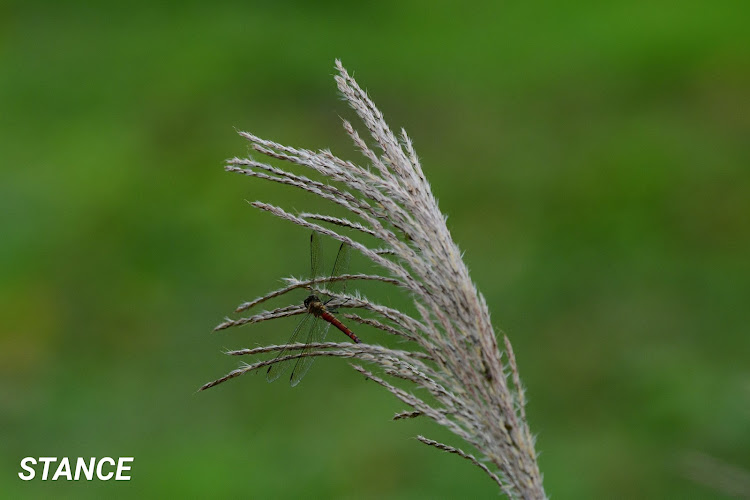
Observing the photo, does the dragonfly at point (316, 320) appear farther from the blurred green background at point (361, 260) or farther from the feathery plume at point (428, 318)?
the blurred green background at point (361, 260)

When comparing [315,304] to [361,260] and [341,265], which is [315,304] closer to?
[341,265]

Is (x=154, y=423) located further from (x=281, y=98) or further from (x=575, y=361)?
(x=281, y=98)

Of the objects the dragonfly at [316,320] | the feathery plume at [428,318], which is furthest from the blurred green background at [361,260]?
the feathery plume at [428,318]

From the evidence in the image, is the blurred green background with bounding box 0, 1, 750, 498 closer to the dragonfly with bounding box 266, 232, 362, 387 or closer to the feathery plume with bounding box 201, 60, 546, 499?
the dragonfly with bounding box 266, 232, 362, 387

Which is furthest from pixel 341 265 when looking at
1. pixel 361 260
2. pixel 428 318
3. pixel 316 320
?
pixel 361 260

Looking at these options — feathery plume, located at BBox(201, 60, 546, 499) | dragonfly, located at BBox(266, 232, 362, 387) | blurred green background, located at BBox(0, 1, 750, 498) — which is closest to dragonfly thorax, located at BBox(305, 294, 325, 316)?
dragonfly, located at BBox(266, 232, 362, 387)

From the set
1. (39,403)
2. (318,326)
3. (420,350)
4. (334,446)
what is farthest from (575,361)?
(420,350)

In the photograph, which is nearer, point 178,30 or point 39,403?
point 39,403
